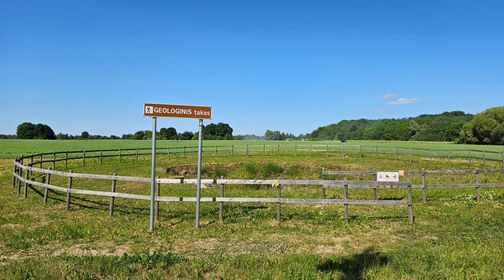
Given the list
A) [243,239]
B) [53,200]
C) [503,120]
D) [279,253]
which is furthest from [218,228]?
[503,120]

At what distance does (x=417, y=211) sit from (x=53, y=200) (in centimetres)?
1342

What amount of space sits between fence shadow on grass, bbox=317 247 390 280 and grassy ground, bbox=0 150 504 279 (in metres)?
0.02

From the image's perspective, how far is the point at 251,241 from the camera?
329 inches

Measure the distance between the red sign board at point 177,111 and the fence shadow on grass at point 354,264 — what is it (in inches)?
205

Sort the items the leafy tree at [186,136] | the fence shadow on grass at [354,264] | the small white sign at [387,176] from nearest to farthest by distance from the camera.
A: the fence shadow on grass at [354,264] < the small white sign at [387,176] < the leafy tree at [186,136]

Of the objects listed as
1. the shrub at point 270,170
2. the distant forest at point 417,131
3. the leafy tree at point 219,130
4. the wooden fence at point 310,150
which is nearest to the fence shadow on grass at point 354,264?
the shrub at point 270,170

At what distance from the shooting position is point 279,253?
24.0 ft

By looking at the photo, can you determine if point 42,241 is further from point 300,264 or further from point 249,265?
point 300,264

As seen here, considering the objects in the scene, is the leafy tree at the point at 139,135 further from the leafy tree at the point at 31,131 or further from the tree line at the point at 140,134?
the leafy tree at the point at 31,131

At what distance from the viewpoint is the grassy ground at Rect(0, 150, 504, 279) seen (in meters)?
6.00

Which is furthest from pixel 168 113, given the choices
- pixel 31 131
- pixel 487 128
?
pixel 31 131

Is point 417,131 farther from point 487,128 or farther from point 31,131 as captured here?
point 31,131

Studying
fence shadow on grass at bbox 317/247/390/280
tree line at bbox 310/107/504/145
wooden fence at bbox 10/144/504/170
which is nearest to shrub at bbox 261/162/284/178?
wooden fence at bbox 10/144/504/170

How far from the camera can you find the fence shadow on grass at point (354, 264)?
597 cm
